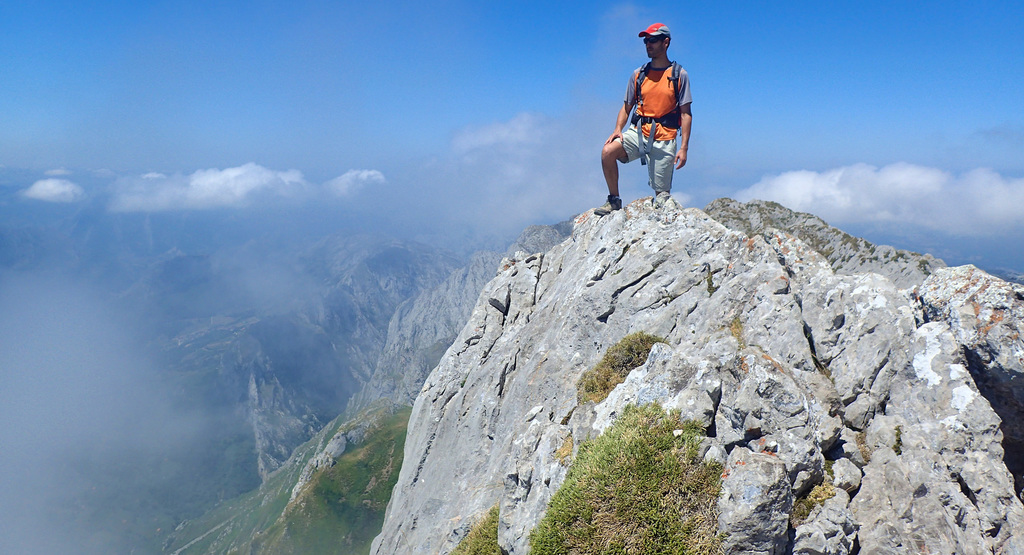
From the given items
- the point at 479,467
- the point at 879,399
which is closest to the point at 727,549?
the point at 879,399

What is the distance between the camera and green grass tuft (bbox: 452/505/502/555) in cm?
1358

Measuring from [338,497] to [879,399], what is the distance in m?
208

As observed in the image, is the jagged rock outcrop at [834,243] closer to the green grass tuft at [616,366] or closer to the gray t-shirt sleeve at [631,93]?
the gray t-shirt sleeve at [631,93]

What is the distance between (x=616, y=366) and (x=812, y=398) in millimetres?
6625

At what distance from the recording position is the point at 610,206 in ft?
91.9

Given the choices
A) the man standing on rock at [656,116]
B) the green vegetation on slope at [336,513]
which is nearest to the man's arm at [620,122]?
the man standing on rock at [656,116]

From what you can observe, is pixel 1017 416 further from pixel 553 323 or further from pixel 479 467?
pixel 479 467

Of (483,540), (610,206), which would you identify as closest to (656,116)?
(610,206)

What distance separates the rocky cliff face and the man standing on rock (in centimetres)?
419

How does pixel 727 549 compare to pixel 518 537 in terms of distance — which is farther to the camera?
pixel 518 537

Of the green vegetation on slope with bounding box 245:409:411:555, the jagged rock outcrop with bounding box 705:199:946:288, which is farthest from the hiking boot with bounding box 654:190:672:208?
the green vegetation on slope with bounding box 245:409:411:555

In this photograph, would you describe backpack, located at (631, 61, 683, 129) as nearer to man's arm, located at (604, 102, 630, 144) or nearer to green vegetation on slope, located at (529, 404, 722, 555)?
man's arm, located at (604, 102, 630, 144)

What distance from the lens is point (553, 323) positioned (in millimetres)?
25109

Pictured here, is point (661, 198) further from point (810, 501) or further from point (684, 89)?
point (810, 501)
